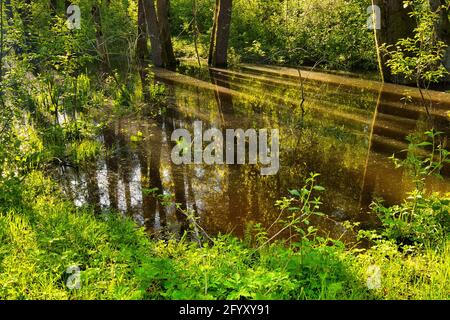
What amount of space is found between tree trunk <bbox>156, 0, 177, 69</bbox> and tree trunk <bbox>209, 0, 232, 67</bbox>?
68.0 inches

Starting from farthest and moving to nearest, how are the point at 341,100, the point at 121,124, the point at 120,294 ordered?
the point at 341,100 < the point at 121,124 < the point at 120,294

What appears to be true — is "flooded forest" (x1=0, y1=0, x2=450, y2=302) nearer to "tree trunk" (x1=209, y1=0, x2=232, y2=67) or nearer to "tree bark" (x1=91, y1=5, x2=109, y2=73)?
"tree bark" (x1=91, y1=5, x2=109, y2=73)

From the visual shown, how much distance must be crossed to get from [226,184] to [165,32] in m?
13.5

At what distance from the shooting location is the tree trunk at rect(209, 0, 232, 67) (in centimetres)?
1641

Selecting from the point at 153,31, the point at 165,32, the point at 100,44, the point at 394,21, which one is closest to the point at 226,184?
the point at 100,44

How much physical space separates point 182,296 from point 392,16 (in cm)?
1178

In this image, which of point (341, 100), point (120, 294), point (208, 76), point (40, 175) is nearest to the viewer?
point (120, 294)

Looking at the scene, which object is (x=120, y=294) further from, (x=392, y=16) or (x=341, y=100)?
(x=392, y=16)

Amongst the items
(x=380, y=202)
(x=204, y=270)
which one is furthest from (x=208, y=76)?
(x=204, y=270)

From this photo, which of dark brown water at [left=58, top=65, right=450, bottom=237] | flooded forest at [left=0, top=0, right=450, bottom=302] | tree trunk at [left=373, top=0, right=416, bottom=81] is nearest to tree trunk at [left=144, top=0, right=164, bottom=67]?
flooded forest at [left=0, top=0, right=450, bottom=302]

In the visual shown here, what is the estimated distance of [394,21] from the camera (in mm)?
12602

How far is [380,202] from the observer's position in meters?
5.49

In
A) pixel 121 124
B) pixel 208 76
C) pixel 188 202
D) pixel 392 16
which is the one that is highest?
pixel 392 16

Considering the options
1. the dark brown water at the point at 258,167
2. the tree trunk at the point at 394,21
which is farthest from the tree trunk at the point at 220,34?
the tree trunk at the point at 394,21
